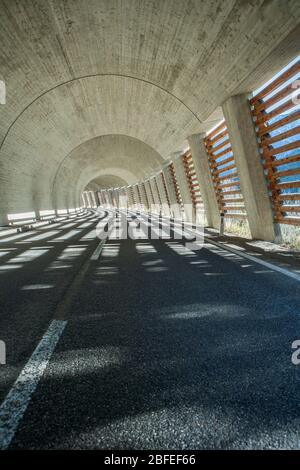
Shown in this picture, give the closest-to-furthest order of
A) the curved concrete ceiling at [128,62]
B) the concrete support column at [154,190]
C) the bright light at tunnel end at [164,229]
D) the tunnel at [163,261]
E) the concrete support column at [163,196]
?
the tunnel at [163,261], the curved concrete ceiling at [128,62], the bright light at tunnel end at [164,229], the concrete support column at [163,196], the concrete support column at [154,190]

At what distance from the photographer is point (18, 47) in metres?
9.95

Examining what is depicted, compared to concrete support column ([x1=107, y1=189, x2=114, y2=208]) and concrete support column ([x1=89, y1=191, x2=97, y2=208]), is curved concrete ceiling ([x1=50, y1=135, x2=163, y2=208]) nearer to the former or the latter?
concrete support column ([x1=107, y1=189, x2=114, y2=208])

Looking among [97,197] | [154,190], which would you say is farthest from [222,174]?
[97,197]

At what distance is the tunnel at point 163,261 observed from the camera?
1834mm

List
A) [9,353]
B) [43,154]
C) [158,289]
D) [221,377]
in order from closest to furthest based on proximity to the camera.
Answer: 1. [221,377]
2. [9,353]
3. [158,289]
4. [43,154]

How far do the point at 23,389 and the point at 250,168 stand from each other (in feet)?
26.9

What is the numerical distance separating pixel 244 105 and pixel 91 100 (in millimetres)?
10563

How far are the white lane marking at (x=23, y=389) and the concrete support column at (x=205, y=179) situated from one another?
37.4 ft

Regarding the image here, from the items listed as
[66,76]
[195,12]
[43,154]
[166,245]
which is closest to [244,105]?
[195,12]

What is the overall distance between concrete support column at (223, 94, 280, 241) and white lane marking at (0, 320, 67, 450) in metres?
7.12

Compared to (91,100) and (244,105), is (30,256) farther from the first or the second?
(91,100)

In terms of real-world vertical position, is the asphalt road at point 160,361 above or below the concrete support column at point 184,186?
below

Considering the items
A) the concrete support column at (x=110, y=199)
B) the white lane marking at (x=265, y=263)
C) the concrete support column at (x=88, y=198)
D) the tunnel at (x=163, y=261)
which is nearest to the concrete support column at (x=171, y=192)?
the tunnel at (x=163, y=261)

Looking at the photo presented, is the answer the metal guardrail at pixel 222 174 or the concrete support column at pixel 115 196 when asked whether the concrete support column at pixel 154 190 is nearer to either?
the metal guardrail at pixel 222 174
